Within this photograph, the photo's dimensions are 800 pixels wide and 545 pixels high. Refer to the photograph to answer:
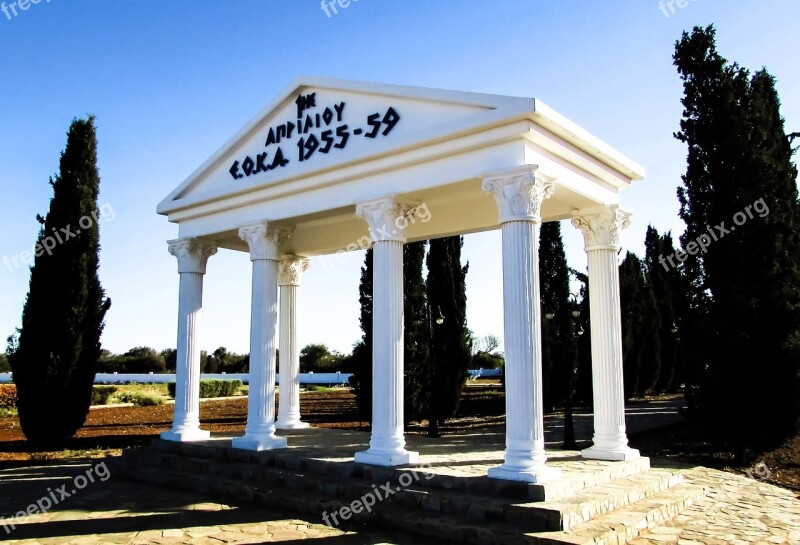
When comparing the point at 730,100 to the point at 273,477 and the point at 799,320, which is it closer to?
the point at 799,320

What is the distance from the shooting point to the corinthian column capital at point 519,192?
870 centimetres

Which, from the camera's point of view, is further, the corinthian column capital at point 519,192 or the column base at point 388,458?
the column base at point 388,458

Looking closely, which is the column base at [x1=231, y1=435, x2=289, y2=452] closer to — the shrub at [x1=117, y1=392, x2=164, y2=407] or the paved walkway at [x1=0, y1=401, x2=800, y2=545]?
the paved walkway at [x1=0, y1=401, x2=800, y2=545]

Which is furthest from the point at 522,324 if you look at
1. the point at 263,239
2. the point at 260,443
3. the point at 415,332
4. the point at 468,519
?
the point at 415,332

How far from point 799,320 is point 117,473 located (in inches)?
577

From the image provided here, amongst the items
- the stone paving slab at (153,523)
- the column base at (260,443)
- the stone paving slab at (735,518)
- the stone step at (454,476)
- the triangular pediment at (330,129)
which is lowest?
the stone paving slab at (153,523)

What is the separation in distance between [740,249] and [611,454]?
597cm

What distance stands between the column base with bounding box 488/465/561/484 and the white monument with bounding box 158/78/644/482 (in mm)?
19

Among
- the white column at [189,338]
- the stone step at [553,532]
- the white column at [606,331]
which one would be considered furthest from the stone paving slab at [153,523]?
the white column at [606,331]

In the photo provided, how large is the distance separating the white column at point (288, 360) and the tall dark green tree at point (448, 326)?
215 inches

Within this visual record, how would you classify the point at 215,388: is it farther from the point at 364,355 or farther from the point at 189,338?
the point at 189,338

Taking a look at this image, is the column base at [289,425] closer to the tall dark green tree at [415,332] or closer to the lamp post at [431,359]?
the lamp post at [431,359]

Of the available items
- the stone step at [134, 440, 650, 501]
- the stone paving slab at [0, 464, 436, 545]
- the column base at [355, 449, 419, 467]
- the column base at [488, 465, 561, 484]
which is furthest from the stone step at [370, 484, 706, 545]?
the column base at [355, 449, 419, 467]

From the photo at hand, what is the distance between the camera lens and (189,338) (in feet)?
44.7
